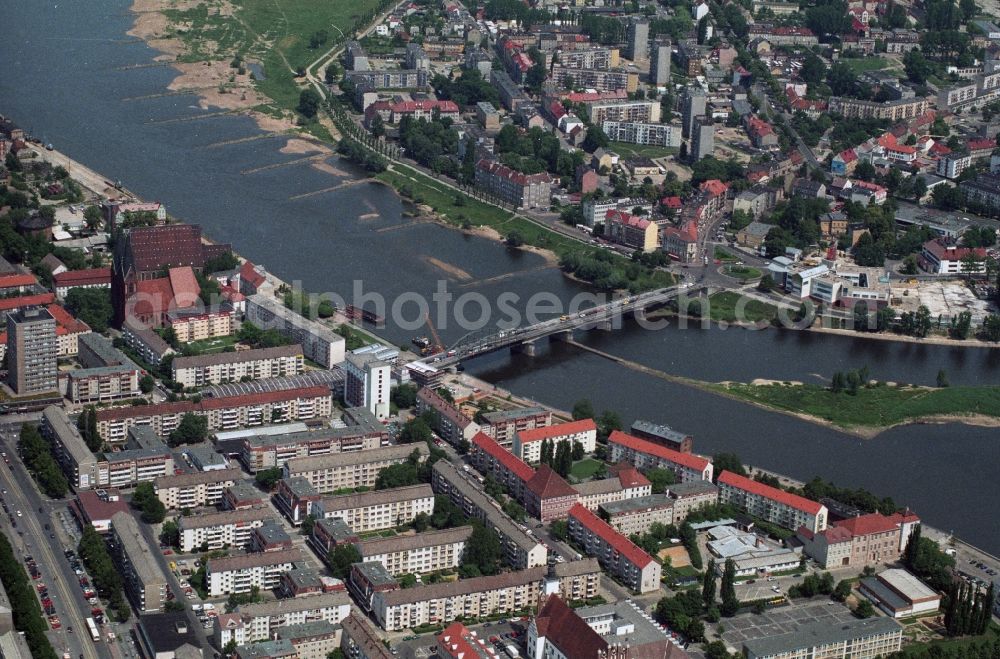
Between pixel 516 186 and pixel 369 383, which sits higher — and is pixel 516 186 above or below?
above

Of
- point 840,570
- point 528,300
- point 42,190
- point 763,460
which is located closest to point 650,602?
point 840,570

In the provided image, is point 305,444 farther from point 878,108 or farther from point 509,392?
point 878,108

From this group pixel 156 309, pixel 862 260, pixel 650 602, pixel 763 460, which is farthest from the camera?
pixel 862 260

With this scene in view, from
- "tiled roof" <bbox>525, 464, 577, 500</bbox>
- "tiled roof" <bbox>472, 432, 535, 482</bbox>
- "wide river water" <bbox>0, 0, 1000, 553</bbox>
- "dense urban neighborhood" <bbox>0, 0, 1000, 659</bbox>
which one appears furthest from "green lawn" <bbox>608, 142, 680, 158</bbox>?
"tiled roof" <bbox>525, 464, 577, 500</bbox>

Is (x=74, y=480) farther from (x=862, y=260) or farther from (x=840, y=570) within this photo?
(x=862, y=260)

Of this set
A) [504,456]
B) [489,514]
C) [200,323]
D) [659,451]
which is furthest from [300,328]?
[489,514]

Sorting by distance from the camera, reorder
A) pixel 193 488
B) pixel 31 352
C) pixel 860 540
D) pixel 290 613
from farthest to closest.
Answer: pixel 31 352
pixel 193 488
pixel 860 540
pixel 290 613

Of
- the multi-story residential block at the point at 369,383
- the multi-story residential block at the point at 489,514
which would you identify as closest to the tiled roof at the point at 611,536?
the multi-story residential block at the point at 489,514
